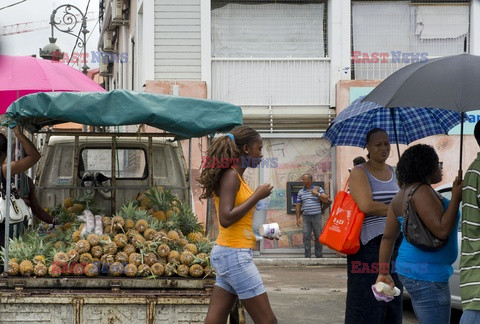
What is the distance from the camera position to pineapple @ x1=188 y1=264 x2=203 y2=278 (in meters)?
7.36

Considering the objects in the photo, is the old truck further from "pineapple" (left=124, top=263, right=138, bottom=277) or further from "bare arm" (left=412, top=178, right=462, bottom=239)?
"bare arm" (left=412, top=178, right=462, bottom=239)

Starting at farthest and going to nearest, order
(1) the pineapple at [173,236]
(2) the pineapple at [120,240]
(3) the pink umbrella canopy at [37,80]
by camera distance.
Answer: (3) the pink umbrella canopy at [37,80]
(1) the pineapple at [173,236]
(2) the pineapple at [120,240]

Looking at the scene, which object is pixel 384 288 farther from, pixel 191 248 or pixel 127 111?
pixel 127 111

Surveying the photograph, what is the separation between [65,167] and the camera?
10.2 m

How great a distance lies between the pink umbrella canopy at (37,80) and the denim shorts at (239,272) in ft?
13.5

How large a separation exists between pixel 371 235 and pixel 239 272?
121cm

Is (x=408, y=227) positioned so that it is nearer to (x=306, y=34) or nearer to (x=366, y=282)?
(x=366, y=282)

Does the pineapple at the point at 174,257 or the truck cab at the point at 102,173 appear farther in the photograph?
the truck cab at the point at 102,173

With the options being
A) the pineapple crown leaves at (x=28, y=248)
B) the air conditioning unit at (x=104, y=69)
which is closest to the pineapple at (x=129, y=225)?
the pineapple crown leaves at (x=28, y=248)

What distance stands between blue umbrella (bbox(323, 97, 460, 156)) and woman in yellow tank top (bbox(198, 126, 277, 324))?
195cm

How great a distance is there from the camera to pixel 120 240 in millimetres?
7688

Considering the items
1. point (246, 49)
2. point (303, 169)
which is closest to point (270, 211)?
point (303, 169)

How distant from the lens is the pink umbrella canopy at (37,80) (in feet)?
30.6

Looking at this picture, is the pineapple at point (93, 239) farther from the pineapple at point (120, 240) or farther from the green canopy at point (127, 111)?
the green canopy at point (127, 111)
